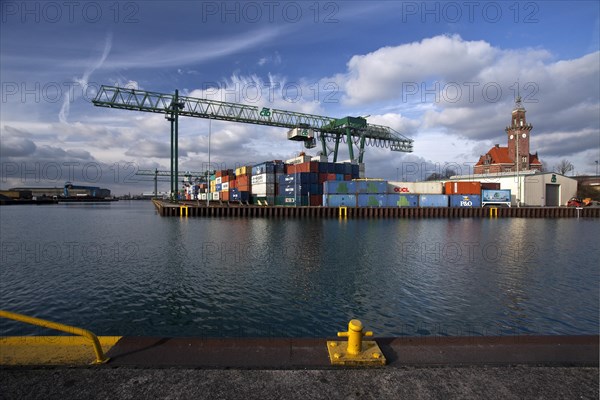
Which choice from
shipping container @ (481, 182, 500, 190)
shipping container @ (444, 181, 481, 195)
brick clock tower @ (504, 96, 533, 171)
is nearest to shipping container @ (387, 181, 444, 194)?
shipping container @ (444, 181, 481, 195)

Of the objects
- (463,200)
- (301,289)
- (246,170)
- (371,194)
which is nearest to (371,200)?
(371,194)

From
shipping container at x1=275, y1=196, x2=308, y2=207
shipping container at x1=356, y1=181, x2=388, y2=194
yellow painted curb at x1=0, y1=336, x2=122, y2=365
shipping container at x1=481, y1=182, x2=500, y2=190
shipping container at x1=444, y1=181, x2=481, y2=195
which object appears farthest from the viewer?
shipping container at x1=481, y1=182, x2=500, y2=190

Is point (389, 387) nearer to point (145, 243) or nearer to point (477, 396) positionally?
point (477, 396)

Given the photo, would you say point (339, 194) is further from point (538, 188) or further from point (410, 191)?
point (538, 188)

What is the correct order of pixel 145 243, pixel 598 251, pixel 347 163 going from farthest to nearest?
1. pixel 347 163
2. pixel 145 243
3. pixel 598 251

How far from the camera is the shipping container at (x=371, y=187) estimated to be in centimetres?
5503

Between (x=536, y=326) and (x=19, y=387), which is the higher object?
(x=19, y=387)

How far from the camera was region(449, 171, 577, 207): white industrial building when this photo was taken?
206 feet

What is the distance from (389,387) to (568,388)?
208 cm

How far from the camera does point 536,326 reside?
8.36m

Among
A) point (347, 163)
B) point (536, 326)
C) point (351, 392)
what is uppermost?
point (347, 163)

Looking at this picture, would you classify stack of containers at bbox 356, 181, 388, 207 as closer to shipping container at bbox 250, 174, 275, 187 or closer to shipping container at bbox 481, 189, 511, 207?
shipping container at bbox 250, 174, 275, 187

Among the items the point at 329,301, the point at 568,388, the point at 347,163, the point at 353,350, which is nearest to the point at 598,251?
the point at 329,301

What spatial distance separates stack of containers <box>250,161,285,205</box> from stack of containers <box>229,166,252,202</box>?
329cm
